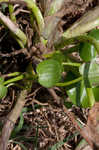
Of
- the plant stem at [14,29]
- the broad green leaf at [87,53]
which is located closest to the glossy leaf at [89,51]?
the broad green leaf at [87,53]

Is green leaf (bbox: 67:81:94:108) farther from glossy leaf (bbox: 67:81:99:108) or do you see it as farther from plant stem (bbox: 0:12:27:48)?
plant stem (bbox: 0:12:27:48)

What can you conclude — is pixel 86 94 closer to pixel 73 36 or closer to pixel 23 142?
pixel 73 36

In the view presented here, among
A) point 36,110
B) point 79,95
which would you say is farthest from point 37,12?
point 36,110

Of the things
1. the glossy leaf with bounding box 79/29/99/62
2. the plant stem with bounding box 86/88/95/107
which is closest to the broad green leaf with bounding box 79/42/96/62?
the glossy leaf with bounding box 79/29/99/62

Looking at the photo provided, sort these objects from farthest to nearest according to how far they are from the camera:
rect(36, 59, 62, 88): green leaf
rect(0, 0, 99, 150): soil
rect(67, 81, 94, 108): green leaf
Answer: rect(0, 0, 99, 150): soil < rect(67, 81, 94, 108): green leaf < rect(36, 59, 62, 88): green leaf

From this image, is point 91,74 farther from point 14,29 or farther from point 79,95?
point 14,29

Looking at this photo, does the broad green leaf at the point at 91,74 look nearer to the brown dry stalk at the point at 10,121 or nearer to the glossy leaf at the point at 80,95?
the glossy leaf at the point at 80,95

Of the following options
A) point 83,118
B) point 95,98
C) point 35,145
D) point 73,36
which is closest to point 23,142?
point 35,145
